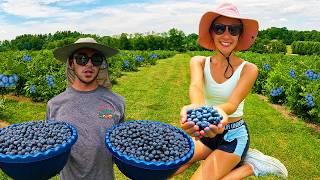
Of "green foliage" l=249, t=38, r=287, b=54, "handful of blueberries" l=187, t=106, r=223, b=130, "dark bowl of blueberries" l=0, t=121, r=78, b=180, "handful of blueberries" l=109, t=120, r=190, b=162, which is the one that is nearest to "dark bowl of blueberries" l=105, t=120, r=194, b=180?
"handful of blueberries" l=109, t=120, r=190, b=162

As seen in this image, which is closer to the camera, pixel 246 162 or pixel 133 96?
pixel 246 162

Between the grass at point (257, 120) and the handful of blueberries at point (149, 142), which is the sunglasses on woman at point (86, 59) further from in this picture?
the grass at point (257, 120)

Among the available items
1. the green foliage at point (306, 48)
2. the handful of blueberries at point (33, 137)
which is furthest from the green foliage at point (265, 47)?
the handful of blueberries at point (33, 137)

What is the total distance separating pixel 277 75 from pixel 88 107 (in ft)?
35.2

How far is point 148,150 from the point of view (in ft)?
9.25

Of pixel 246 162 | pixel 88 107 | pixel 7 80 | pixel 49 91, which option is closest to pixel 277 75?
pixel 49 91

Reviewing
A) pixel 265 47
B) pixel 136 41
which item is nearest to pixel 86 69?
pixel 265 47

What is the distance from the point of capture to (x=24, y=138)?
2807 millimetres

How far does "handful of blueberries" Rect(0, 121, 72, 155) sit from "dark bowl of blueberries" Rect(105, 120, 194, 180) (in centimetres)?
35

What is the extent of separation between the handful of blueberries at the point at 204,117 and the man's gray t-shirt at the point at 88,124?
0.82 meters

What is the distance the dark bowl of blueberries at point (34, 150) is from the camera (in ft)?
8.66

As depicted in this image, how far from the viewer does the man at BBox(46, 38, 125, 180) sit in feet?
11.6

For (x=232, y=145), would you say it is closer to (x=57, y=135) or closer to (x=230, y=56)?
(x=230, y=56)

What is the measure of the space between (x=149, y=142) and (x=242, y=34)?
187cm
